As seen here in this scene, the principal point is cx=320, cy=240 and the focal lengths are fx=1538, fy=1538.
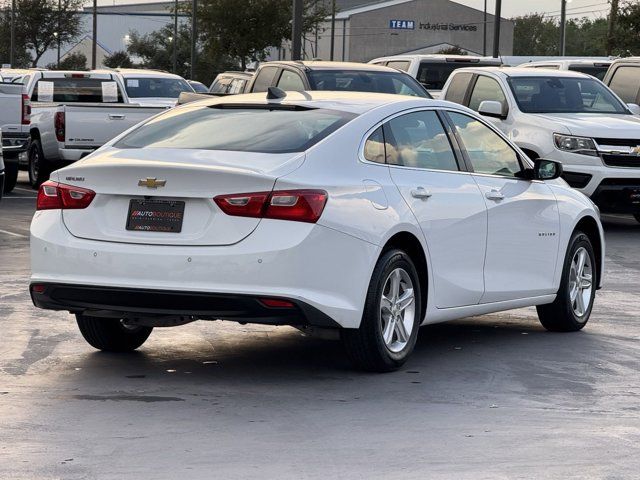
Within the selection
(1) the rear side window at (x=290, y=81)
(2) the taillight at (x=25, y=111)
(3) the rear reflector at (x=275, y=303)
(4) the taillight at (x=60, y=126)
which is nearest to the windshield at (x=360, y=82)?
(1) the rear side window at (x=290, y=81)

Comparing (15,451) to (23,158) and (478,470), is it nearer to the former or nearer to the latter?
(478,470)

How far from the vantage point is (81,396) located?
7621mm

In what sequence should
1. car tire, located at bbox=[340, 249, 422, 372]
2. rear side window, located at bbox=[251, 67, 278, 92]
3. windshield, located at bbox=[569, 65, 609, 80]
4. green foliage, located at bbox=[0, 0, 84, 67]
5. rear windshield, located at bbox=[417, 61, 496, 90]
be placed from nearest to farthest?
car tire, located at bbox=[340, 249, 422, 372] → rear side window, located at bbox=[251, 67, 278, 92] → windshield, located at bbox=[569, 65, 609, 80] → rear windshield, located at bbox=[417, 61, 496, 90] → green foliage, located at bbox=[0, 0, 84, 67]

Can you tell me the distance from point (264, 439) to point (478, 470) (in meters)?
1.02

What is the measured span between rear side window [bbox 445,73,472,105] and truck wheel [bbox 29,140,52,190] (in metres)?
6.79

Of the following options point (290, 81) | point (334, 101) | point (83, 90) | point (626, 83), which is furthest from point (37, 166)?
point (334, 101)

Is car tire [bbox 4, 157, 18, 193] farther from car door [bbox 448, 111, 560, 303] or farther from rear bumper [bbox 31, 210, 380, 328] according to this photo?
rear bumper [bbox 31, 210, 380, 328]

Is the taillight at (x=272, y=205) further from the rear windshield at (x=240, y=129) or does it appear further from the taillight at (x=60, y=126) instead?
the taillight at (x=60, y=126)

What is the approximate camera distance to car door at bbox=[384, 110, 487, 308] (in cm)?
872

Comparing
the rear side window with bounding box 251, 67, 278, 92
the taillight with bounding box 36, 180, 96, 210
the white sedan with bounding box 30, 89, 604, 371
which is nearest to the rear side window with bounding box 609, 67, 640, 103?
the rear side window with bounding box 251, 67, 278, 92

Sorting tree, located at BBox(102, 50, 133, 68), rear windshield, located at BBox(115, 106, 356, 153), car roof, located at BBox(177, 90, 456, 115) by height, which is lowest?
tree, located at BBox(102, 50, 133, 68)

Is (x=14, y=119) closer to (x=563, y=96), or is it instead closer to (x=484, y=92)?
(x=484, y=92)

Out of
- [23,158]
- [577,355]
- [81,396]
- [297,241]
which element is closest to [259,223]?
[297,241]

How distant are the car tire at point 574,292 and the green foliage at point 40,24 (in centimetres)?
8233
